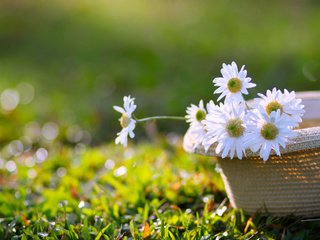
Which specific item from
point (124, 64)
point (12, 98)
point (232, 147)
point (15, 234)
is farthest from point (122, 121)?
point (124, 64)

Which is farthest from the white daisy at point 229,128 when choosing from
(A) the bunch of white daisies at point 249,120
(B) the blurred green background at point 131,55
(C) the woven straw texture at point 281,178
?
(B) the blurred green background at point 131,55

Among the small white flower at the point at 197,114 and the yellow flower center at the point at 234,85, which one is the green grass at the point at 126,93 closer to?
the small white flower at the point at 197,114

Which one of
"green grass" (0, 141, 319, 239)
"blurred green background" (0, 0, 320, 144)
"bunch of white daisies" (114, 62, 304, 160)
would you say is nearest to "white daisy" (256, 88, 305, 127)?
"bunch of white daisies" (114, 62, 304, 160)

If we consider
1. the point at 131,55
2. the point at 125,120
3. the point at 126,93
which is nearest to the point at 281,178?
the point at 125,120

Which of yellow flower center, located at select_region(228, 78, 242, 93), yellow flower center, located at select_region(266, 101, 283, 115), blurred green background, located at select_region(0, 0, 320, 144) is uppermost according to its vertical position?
blurred green background, located at select_region(0, 0, 320, 144)

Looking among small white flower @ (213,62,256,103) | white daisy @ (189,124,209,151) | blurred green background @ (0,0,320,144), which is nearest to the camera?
small white flower @ (213,62,256,103)

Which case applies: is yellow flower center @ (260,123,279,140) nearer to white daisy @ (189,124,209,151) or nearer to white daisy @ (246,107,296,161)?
white daisy @ (246,107,296,161)

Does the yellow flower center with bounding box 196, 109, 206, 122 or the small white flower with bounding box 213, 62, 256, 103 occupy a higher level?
the small white flower with bounding box 213, 62, 256, 103
